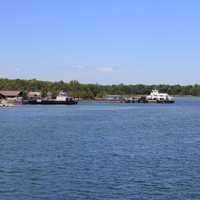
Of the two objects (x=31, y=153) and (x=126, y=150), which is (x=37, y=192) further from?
(x=126, y=150)

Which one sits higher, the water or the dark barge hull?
the dark barge hull

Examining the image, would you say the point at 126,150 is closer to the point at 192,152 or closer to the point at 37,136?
the point at 192,152

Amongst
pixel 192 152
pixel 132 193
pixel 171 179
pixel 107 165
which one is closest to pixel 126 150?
pixel 192 152

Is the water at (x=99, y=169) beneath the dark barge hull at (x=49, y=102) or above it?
beneath

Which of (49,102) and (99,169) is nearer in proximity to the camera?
(99,169)

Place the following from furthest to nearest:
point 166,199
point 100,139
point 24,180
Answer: point 100,139, point 24,180, point 166,199

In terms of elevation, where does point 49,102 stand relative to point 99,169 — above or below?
above

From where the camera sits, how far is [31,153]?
4238 cm

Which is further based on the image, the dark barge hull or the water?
the dark barge hull

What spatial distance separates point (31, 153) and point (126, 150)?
24.5ft

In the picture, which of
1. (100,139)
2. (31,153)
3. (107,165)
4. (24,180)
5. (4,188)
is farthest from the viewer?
(100,139)

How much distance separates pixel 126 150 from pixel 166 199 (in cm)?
1803

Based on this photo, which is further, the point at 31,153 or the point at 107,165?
the point at 31,153

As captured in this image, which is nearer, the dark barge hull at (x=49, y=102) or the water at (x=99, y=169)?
the water at (x=99, y=169)
